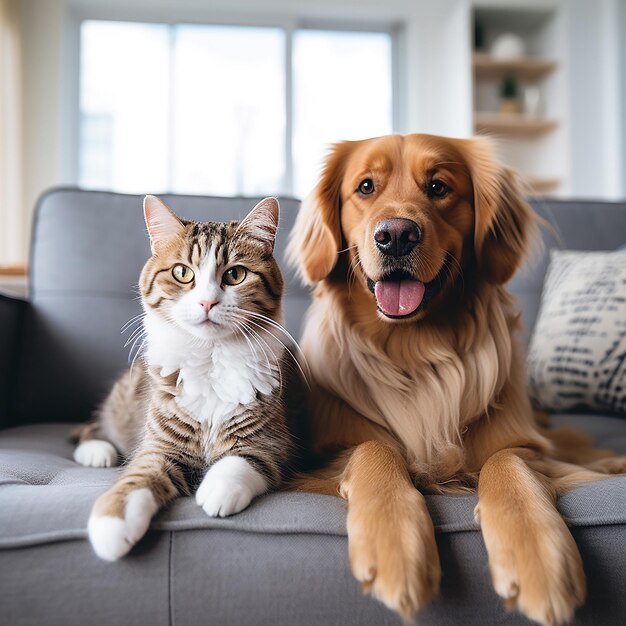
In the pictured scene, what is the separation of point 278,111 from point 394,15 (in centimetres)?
127

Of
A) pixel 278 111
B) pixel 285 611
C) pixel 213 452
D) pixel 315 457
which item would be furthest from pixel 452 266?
pixel 278 111

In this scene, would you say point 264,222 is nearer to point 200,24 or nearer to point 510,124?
point 510,124

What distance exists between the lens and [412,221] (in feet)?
Result: 3.46

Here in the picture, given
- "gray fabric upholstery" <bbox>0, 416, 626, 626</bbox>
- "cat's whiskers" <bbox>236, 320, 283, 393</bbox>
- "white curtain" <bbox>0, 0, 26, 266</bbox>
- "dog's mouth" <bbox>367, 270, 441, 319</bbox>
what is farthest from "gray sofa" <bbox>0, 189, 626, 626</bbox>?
"white curtain" <bbox>0, 0, 26, 266</bbox>

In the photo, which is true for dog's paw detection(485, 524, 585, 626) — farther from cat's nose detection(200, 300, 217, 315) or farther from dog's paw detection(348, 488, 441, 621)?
cat's nose detection(200, 300, 217, 315)

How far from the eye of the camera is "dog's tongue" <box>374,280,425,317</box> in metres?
1.10

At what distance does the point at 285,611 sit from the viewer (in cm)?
82

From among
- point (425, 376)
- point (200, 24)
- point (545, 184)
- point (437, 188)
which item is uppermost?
point (200, 24)

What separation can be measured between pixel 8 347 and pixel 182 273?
79 centimetres

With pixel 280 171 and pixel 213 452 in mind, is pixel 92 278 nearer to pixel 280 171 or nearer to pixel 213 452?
pixel 213 452

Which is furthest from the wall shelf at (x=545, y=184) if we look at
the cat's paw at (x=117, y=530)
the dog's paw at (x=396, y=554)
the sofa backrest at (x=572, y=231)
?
the cat's paw at (x=117, y=530)

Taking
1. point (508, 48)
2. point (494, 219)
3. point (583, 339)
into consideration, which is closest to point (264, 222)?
point (494, 219)

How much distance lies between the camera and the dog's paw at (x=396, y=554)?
765mm

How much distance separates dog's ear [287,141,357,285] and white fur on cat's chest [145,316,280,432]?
0.91ft
